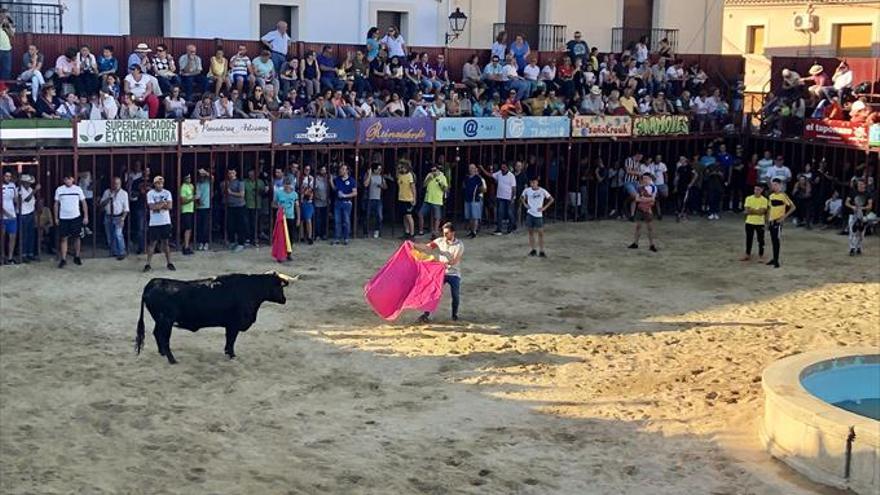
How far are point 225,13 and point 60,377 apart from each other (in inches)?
570

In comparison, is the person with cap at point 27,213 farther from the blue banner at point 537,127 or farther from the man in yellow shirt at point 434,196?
the blue banner at point 537,127

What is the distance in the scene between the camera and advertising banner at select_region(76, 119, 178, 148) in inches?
851

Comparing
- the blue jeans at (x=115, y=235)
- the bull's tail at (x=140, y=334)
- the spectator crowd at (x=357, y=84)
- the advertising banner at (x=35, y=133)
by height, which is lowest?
the bull's tail at (x=140, y=334)

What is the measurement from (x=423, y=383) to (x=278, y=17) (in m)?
15.8

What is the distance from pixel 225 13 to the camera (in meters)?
27.0

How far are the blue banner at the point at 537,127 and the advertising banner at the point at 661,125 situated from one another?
85.5 inches

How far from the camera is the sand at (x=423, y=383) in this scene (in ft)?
38.0

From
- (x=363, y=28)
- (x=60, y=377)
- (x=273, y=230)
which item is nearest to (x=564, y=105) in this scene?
(x=363, y=28)

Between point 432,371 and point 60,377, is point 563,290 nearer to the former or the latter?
point 432,371

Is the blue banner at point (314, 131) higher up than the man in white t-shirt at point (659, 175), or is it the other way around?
the blue banner at point (314, 131)

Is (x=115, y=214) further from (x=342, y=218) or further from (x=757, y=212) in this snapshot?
(x=757, y=212)

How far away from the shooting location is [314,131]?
2430 centimetres

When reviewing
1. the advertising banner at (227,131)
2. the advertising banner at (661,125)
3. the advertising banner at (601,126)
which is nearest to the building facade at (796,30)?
the advertising banner at (661,125)

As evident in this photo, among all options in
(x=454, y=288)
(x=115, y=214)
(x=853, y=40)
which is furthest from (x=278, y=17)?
(x=853, y=40)
